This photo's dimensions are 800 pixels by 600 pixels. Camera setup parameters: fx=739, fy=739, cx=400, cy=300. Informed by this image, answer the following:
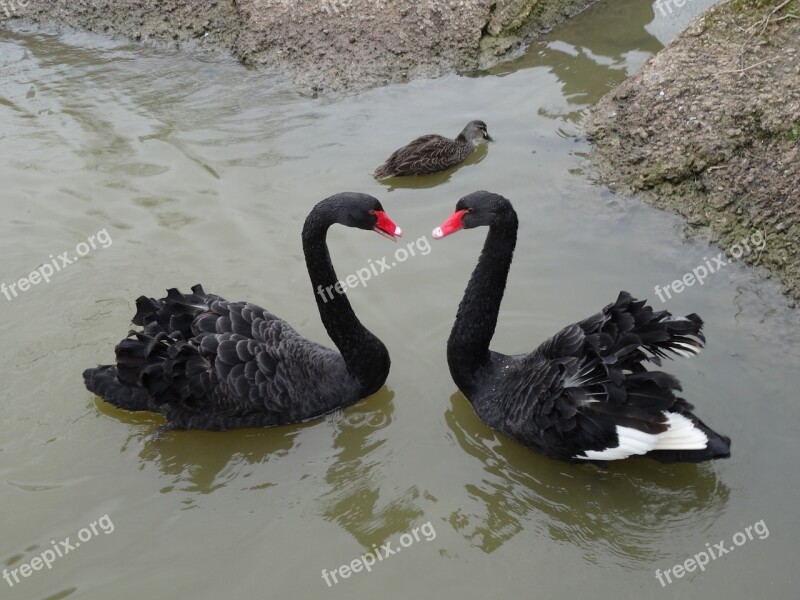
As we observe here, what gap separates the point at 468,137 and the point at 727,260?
8.35ft

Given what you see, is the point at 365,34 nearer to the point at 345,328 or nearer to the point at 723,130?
the point at 723,130

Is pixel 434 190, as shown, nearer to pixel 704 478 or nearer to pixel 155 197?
pixel 155 197

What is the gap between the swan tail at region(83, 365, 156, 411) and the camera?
177 inches

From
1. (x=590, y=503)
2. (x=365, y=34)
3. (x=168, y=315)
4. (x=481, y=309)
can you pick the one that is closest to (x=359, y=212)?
(x=481, y=309)

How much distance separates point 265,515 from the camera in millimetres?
4031

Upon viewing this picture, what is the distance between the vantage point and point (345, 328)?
4508 millimetres

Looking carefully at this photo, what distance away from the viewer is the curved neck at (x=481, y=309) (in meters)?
4.28

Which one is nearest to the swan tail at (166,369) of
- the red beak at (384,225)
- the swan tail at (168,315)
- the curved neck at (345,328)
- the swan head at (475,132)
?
the swan tail at (168,315)

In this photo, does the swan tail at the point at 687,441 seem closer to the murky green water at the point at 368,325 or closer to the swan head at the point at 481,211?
the murky green water at the point at 368,325

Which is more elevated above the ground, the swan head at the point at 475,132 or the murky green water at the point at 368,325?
the swan head at the point at 475,132

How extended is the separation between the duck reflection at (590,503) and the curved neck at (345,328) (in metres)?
0.79

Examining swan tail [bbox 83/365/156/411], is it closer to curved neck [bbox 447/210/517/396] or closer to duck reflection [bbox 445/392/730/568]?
curved neck [bbox 447/210/517/396]

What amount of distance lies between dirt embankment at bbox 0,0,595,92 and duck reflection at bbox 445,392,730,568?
4.98m

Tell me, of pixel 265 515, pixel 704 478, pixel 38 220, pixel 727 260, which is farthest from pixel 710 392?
pixel 38 220
